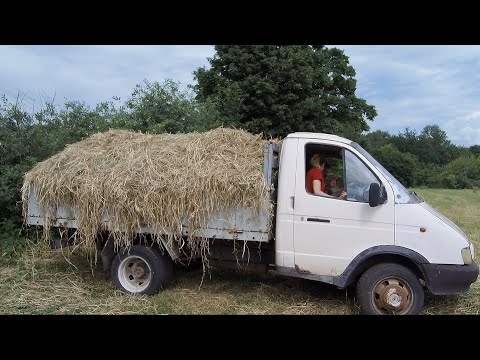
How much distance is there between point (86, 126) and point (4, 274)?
4.50 m

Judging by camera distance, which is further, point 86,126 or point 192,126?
point 192,126

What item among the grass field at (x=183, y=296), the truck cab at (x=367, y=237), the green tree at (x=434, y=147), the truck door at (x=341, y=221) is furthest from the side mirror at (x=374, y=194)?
the green tree at (x=434, y=147)

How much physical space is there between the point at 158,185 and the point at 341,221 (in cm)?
235

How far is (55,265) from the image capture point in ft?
23.7

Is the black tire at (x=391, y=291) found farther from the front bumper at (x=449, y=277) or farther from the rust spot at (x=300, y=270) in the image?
the rust spot at (x=300, y=270)

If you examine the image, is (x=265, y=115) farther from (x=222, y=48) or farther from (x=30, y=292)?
(x=30, y=292)

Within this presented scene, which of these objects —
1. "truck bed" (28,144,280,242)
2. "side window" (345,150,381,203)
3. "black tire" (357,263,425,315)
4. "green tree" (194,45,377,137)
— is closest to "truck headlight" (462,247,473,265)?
"black tire" (357,263,425,315)

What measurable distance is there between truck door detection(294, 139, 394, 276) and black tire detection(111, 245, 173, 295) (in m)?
1.87

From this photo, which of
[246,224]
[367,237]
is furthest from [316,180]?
[246,224]

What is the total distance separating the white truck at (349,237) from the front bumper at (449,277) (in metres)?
0.01

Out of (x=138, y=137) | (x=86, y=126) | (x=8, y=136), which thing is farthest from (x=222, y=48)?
(x=138, y=137)

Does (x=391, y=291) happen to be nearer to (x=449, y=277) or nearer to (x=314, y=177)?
(x=449, y=277)

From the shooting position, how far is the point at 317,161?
5688mm

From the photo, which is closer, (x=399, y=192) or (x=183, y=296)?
(x=399, y=192)
